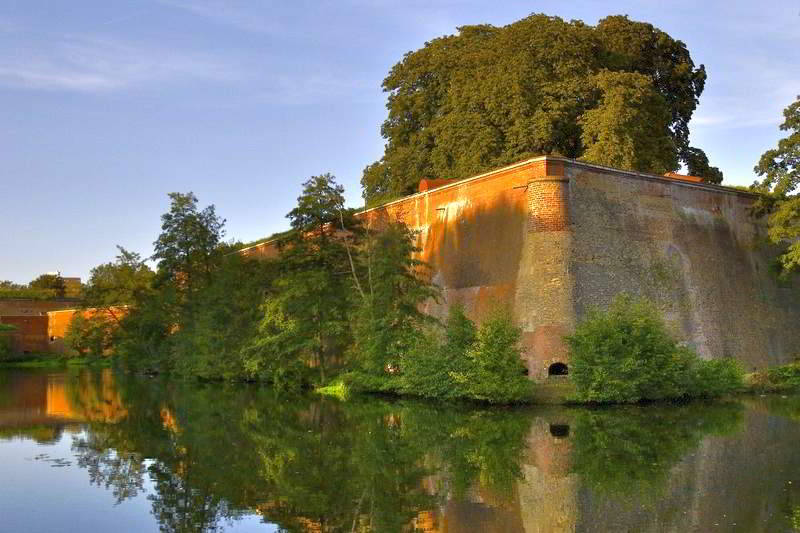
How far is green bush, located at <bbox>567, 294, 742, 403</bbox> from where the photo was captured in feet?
68.0

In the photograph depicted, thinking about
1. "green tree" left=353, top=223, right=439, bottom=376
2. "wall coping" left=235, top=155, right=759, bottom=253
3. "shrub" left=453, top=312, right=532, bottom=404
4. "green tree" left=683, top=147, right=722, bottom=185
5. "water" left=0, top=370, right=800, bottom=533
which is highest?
"green tree" left=683, top=147, right=722, bottom=185

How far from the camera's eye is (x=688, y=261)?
89.1 ft

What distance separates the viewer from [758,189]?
94.0ft

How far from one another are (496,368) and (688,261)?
9.44 metres

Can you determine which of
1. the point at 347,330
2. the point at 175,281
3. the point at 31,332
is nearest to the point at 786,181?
the point at 347,330

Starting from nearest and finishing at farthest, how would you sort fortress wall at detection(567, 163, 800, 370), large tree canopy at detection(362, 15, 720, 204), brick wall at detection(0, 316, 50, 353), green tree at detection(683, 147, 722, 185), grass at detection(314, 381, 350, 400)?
fortress wall at detection(567, 163, 800, 370) < grass at detection(314, 381, 350, 400) < large tree canopy at detection(362, 15, 720, 204) < green tree at detection(683, 147, 722, 185) < brick wall at detection(0, 316, 50, 353)

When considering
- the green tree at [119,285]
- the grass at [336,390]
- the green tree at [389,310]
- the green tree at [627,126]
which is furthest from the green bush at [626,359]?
the green tree at [119,285]

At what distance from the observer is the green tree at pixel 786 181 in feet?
87.2

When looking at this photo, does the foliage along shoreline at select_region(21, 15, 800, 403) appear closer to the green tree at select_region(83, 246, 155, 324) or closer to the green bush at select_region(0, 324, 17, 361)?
the green tree at select_region(83, 246, 155, 324)

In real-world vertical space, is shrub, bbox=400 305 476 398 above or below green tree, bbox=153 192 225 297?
below

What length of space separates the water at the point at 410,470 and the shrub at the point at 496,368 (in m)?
0.77

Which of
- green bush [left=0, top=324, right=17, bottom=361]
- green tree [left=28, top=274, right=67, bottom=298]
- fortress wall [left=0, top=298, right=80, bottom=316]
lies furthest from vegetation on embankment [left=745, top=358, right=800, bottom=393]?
green tree [left=28, top=274, right=67, bottom=298]

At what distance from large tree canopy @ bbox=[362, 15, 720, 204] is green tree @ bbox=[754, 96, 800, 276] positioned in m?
5.54

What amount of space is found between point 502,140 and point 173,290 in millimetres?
17527
